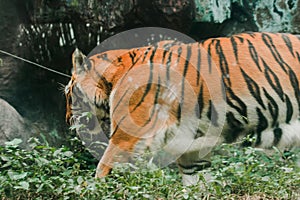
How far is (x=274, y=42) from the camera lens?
577cm

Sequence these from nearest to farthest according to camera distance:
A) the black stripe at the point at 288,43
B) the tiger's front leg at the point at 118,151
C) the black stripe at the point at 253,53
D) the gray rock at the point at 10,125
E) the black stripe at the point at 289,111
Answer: the tiger's front leg at the point at 118,151
the black stripe at the point at 289,111
the black stripe at the point at 253,53
the black stripe at the point at 288,43
the gray rock at the point at 10,125

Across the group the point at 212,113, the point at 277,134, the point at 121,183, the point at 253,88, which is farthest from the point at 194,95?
the point at 121,183

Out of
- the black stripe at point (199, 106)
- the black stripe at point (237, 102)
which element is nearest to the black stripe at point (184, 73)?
the black stripe at point (199, 106)

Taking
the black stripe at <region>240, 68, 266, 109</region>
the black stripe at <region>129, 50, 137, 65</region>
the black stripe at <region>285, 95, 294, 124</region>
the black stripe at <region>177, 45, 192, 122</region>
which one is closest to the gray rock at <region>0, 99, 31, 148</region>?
the black stripe at <region>129, 50, 137, 65</region>

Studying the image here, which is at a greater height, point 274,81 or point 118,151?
point 274,81

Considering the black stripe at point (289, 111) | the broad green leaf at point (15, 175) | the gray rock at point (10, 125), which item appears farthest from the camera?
the gray rock at point (10, 125)

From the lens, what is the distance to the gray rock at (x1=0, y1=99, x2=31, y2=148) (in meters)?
6.18

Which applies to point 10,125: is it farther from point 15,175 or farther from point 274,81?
point 274,81

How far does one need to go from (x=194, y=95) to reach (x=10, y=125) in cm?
191

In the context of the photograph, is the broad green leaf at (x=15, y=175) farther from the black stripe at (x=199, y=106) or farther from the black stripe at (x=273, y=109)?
the black stripe at (x=273, y=109)

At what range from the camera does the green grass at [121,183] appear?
13.6 ft

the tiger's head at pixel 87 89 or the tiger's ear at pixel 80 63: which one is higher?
the tiger's ear at pixel 80 63

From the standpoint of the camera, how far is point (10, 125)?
248 inches

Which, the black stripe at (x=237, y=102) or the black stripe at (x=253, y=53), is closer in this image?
the black stripe at (x=237, y=102)
